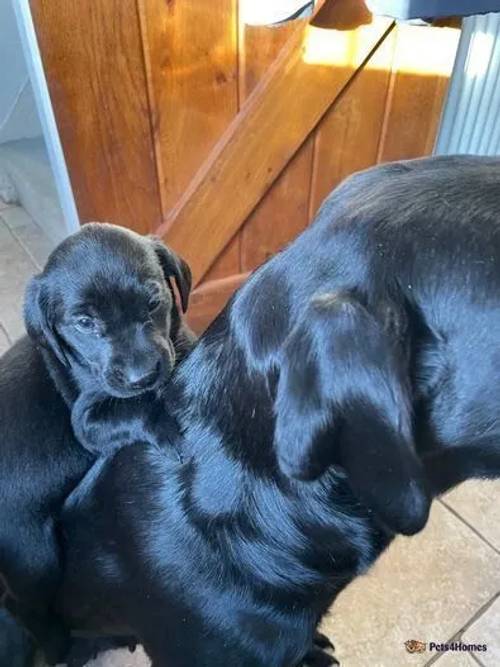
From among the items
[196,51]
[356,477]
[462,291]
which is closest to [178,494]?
[356,477]

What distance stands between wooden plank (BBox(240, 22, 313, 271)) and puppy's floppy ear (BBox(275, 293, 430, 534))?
1103 millimetres

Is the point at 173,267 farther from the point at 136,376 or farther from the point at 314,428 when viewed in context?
the point at 314,428

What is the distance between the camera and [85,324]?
3.58 feet

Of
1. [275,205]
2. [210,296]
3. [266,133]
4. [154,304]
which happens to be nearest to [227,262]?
[210,296]

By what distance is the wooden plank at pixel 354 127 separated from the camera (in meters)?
1.66

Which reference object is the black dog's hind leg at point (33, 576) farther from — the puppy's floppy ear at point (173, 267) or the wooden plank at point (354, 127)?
the wooden plank at point (354, 127)

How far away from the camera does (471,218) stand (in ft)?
1.89

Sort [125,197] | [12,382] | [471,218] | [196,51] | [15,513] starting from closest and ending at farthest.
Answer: [471,218], [15,513], [12,382], [196,51], [125,197]

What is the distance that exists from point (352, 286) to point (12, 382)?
770 millimetres

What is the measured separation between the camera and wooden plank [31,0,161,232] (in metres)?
1.23

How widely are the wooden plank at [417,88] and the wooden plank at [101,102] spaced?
0.72m

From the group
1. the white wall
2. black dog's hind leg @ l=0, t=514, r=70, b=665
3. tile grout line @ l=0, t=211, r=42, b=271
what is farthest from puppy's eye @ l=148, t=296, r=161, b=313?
tile grout line @ l=0, t=211, r=42, b=271

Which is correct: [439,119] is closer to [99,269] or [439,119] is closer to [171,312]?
[171,312]

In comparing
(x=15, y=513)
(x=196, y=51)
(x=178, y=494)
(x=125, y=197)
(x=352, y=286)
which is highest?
(x=352, y=286)
